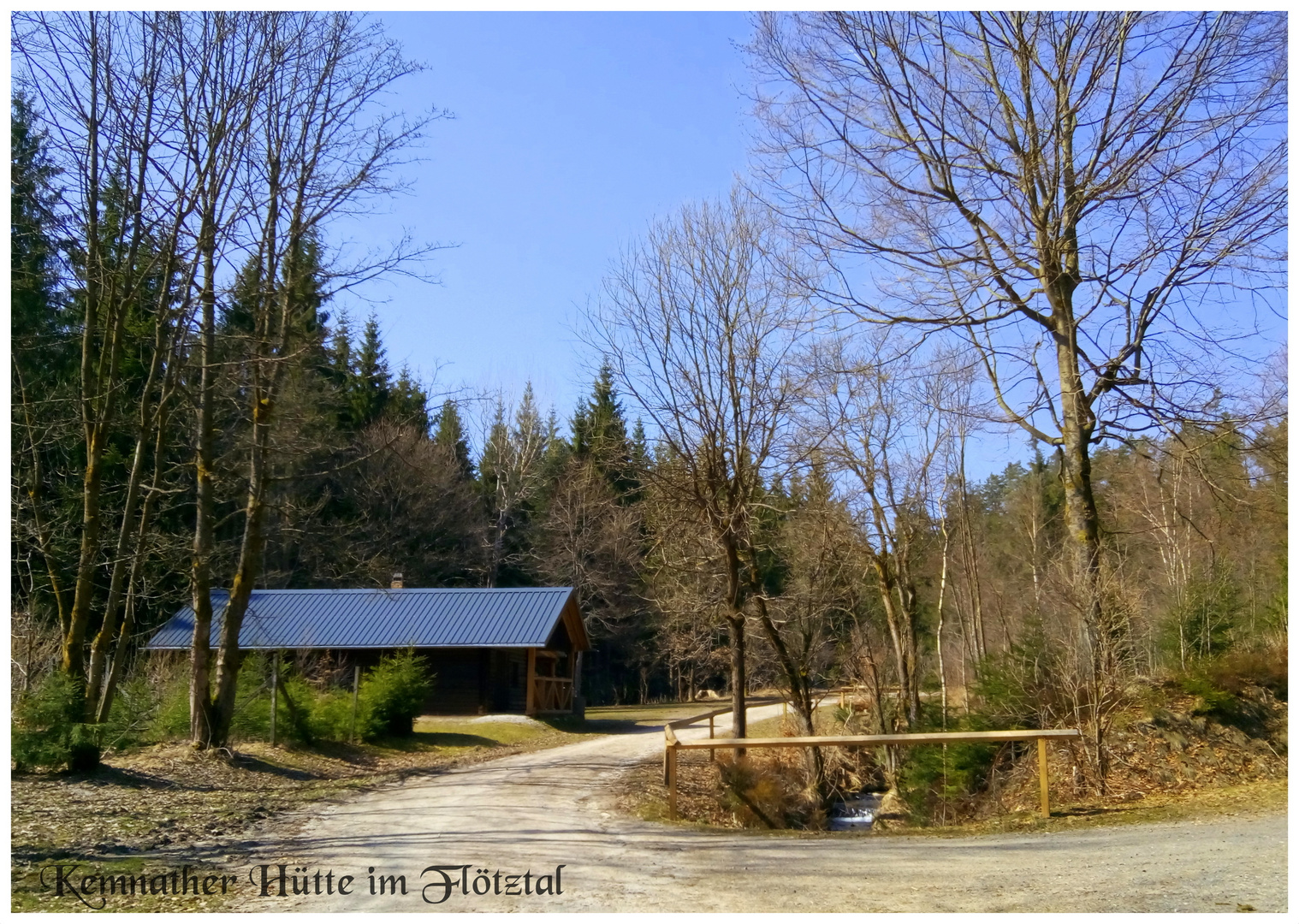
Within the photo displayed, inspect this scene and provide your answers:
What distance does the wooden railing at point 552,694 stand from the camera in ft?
90.3

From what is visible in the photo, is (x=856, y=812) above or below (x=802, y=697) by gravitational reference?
below

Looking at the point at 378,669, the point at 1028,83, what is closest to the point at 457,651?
the point at 378,669

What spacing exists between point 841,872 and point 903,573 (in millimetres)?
16225

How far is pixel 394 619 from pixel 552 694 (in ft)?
16.9

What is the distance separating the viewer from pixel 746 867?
7488 millimetres

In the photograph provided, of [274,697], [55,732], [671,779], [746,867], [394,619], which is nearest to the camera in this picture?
[746,867]

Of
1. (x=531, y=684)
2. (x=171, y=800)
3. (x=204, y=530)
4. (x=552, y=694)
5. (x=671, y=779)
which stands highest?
(x=204, y=530)

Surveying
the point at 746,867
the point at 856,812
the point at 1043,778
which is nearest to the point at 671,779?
the point at 746,867

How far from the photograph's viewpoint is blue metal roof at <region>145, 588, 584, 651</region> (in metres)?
26.3

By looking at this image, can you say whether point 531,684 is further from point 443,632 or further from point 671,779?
point 671,779

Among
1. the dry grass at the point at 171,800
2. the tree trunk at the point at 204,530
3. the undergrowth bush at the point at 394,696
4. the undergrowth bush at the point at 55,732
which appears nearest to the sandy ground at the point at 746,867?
the dry grass at the point at 171,800

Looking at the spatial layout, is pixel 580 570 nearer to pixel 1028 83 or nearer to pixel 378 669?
pixel 378 669

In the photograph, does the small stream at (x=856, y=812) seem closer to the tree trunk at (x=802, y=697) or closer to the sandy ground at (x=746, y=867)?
the tree trunk at (x=802, y=697)

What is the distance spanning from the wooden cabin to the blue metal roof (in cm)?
2
